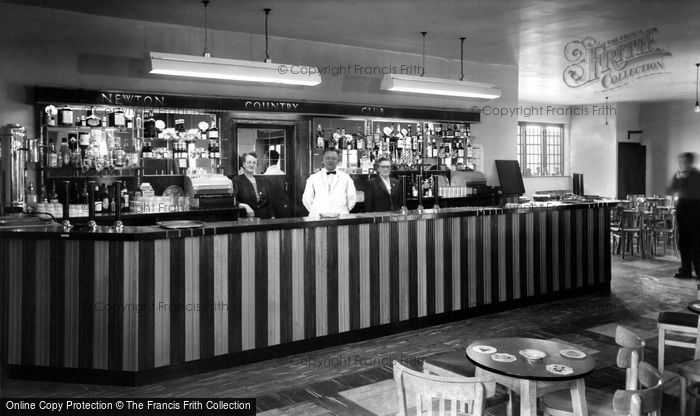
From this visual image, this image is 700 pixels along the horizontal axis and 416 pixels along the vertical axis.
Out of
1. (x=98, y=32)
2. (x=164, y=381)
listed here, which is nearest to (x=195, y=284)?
(x=164, y=381)

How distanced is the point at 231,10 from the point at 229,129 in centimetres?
177

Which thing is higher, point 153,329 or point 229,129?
point 229,129

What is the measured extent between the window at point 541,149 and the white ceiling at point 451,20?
7102 mm

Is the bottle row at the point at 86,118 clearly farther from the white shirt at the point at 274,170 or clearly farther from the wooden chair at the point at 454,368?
the wooden chair at the point at 454,368

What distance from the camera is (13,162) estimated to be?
6758 millimetres

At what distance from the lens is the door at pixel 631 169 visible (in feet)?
56.5

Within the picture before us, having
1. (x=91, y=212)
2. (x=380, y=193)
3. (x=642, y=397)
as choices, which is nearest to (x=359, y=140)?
(x=380, y=193)

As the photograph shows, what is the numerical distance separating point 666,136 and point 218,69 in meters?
14.6

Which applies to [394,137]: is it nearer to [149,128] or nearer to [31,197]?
[149,128]

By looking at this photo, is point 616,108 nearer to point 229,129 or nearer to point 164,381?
point 229,129

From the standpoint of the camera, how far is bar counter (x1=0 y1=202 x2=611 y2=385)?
462 centimetres

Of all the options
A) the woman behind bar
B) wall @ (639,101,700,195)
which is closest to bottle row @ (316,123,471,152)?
the woman behind bar

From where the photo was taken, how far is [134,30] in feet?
25.3

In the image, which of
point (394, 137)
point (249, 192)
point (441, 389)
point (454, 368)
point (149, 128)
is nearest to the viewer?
point (441, 389)
